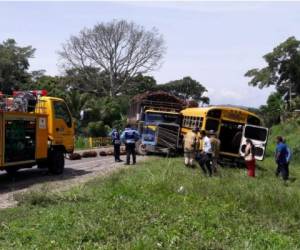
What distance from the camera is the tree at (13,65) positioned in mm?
61844

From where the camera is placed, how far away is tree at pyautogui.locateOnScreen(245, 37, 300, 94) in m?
58.1

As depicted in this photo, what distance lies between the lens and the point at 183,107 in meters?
33.8

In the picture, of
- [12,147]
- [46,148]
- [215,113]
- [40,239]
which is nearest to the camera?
[40,239]

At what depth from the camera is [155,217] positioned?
10.3 m

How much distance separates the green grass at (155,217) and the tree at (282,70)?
45.6 metres

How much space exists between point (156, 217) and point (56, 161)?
921 cm

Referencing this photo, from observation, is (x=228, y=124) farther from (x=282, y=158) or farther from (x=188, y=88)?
(x=188, y=88)

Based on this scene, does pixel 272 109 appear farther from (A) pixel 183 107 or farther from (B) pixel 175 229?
(B) pixel 175 229

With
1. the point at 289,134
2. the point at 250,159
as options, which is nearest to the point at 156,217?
the point at 250,159

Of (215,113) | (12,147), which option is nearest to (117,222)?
(12,147)

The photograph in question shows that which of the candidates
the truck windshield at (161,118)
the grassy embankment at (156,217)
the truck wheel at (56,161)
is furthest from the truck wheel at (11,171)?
the truck windshield at (161,118)

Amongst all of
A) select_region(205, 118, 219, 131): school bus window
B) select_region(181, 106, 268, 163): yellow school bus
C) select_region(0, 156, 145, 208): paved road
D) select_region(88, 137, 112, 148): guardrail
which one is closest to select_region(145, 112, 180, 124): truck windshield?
select_region(181, 106, 268, 163): yellow school bus

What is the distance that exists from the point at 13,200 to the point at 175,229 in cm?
524

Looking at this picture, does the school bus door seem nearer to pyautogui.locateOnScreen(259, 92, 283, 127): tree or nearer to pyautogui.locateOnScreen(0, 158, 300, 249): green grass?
pyautogui.locateOnScreen(0, 158, 300, 249): green grass
